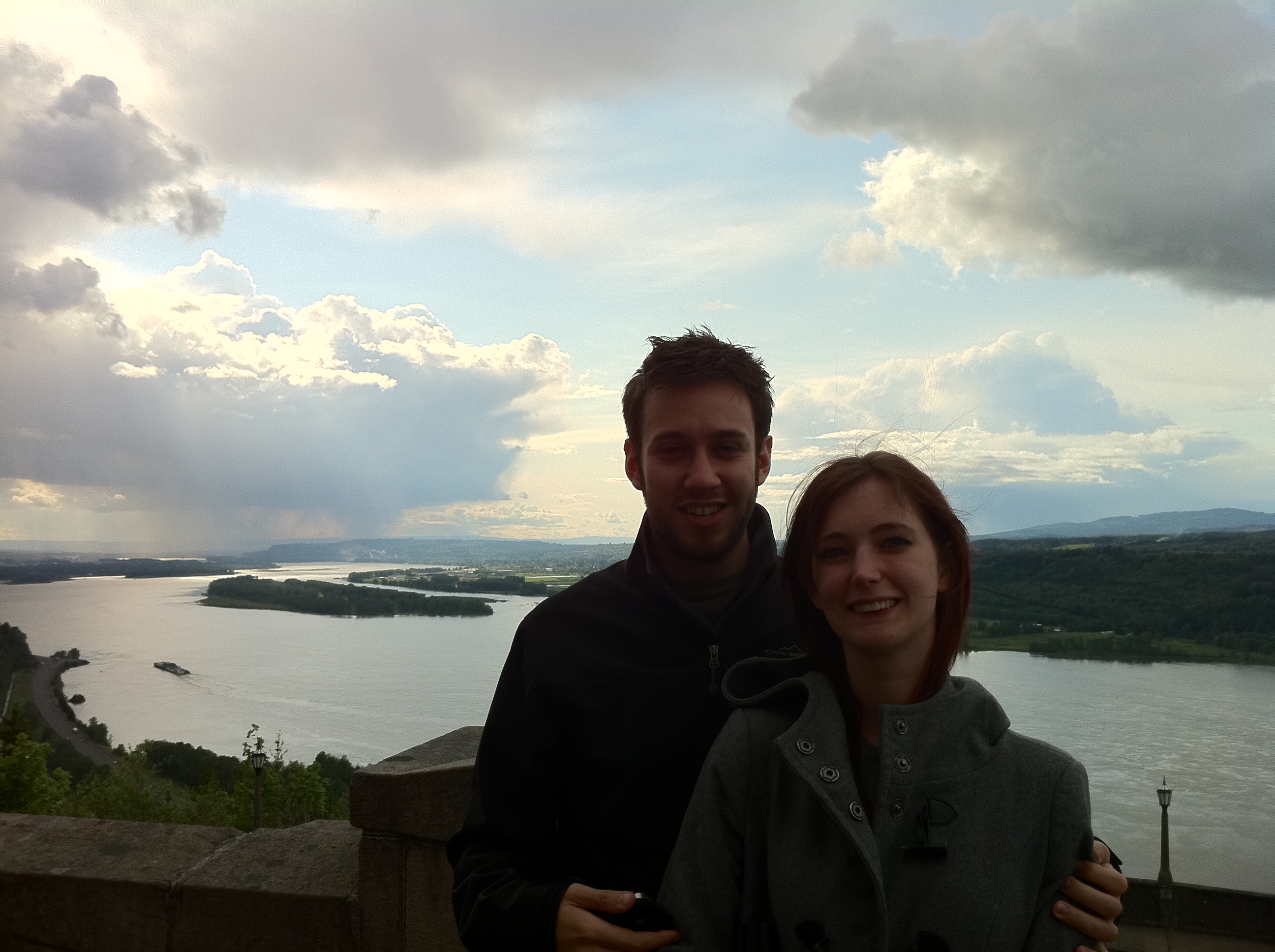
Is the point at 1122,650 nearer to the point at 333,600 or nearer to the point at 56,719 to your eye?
the point at 333,600

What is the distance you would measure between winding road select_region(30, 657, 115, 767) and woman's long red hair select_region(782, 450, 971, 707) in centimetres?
3601

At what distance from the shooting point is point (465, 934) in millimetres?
1489

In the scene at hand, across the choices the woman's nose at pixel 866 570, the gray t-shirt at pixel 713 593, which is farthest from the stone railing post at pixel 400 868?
the woman's nose at pixel 866 570

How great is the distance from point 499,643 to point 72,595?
4671cm

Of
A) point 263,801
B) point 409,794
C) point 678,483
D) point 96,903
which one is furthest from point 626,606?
point 263,801

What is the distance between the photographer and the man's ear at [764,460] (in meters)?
1.79

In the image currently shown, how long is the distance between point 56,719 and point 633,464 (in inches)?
1581

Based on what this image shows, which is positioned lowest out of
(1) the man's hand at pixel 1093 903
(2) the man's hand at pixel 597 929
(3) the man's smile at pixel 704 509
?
(2) the man's hand at pixel 597 929

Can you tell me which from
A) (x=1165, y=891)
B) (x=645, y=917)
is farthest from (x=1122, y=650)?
(x=645, y=917)

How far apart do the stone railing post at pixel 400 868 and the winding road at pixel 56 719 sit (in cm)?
3467

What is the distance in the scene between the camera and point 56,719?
34.3 m

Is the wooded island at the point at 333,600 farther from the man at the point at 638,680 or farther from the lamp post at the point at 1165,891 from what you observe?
the man at the point at 638,680

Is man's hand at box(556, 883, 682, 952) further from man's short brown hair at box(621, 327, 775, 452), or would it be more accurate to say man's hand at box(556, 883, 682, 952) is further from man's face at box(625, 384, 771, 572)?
man's short brown hair at box(621, 327, 775, 452)

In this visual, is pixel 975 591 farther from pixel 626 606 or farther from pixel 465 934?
pixel 465 934
